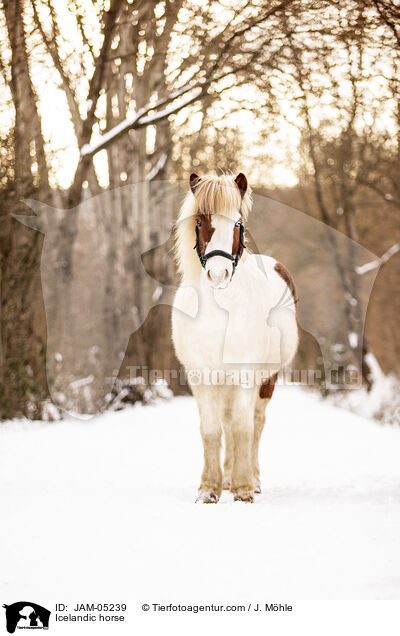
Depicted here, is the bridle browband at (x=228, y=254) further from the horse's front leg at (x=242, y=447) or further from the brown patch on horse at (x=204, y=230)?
the horse's front leg at (x=242, y=447)

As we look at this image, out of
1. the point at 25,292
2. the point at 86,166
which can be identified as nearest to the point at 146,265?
the point at 25,292

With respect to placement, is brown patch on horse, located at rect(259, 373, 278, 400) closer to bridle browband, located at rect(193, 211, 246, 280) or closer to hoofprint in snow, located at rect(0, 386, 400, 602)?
hoofprint in snow, located at rect(0, 386, 400, 602)

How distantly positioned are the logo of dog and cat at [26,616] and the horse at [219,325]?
8.46 ft

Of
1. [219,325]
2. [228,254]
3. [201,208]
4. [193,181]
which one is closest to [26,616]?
[228,254]

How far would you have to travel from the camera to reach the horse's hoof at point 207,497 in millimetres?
6246

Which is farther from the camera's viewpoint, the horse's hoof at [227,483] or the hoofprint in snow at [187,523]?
the horse's hoof at [227,483]

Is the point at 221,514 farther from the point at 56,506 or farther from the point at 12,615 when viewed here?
the point at 12,615

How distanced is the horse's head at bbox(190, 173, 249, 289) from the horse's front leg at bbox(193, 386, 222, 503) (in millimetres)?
975

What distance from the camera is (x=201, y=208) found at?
593 cm

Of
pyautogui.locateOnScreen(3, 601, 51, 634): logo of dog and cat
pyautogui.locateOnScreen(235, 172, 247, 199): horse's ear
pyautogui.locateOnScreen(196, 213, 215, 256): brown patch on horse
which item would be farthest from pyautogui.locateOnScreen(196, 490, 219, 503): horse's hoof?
pyautogui.locateOnScreen(3, 601, 51, 634): logo of dog and cat

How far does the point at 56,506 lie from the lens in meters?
6.12

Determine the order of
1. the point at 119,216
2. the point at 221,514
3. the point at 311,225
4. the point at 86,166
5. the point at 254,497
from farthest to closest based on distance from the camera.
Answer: the point at 311,225 → the point at 119,216 → the point at 86,166 → the point at 254,497 → the point at 221,514

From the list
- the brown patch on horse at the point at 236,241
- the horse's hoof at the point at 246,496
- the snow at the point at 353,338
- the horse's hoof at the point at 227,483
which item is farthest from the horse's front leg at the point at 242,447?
the snow at the point at 353,338

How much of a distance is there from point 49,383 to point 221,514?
6.86 m
